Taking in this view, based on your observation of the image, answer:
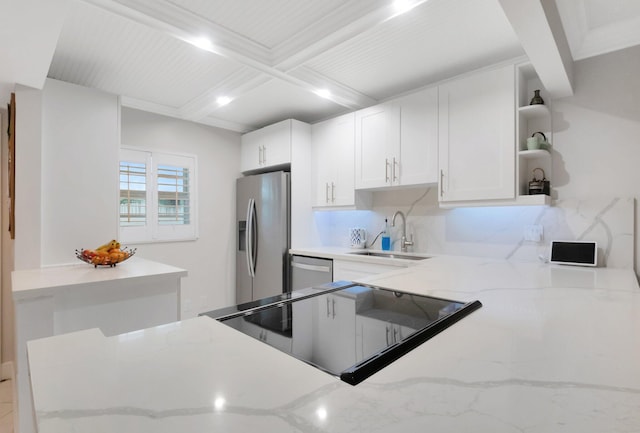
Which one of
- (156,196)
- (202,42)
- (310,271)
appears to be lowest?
(310,271)

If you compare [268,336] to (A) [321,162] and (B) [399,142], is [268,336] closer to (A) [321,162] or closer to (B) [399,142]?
(B) [399,142]

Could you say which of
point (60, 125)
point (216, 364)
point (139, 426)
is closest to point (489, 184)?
point (216, 364)

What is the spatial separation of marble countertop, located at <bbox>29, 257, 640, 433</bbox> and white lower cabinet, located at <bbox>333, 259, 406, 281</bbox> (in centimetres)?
160

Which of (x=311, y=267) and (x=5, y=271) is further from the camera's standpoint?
(x=311, y=267)

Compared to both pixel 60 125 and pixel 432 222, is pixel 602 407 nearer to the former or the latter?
pixel 432 222

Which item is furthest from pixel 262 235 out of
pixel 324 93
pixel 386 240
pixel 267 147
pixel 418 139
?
pixel 418 139

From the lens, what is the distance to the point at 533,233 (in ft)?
7.26

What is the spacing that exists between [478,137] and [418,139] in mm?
462

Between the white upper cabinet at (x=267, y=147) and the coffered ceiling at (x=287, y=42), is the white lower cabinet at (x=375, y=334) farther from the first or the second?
the white upper cabinet at (x=267, y=147)

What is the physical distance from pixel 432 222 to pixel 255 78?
1860 mm

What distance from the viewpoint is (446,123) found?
2.39m

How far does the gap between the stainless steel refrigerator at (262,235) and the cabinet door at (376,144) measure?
78 centimetres

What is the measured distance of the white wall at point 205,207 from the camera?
3.17 m

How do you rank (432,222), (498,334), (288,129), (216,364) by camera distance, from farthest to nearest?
(288,129), (432,222), (498,334), (216,364)
